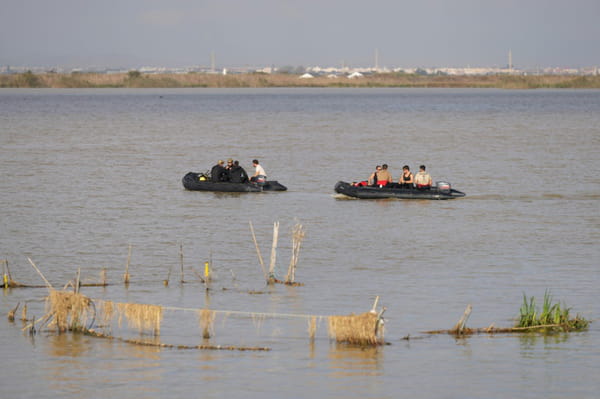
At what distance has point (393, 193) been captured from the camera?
107ft

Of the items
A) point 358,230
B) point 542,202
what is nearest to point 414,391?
point 358,230

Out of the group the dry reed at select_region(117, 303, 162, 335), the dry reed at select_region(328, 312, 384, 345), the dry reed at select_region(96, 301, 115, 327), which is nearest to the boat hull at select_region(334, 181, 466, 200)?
the dry reed at select_region(96, 301, 115, 327)

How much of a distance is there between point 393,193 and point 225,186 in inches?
232

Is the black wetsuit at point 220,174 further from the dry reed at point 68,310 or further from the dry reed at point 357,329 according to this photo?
the dry reed at point 357,329

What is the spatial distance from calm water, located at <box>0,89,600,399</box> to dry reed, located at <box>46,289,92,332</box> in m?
0.27

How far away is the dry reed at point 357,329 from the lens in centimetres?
1480

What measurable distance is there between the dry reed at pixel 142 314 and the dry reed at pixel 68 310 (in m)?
0.63

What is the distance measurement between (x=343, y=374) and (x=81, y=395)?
348 centimetres

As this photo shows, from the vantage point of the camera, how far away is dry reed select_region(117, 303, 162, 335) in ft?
50.3

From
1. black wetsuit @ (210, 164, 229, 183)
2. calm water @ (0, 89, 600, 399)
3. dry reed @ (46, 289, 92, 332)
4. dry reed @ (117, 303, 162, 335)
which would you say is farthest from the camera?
black wetsuit @ (210, 164, 229, 183)

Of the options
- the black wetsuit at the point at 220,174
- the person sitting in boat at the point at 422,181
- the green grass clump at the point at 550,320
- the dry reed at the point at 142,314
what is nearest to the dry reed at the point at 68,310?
the dry reed at the point at 142,314

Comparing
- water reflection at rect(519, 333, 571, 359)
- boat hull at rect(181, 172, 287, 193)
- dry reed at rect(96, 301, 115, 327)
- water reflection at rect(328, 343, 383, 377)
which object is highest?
boat hull at rect(181, 172, 287, 193)

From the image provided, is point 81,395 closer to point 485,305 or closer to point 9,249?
point 485,305

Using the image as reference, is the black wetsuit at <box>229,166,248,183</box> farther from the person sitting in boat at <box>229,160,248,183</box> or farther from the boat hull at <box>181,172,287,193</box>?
the boat hull at <box>181,172,287,193</box>
